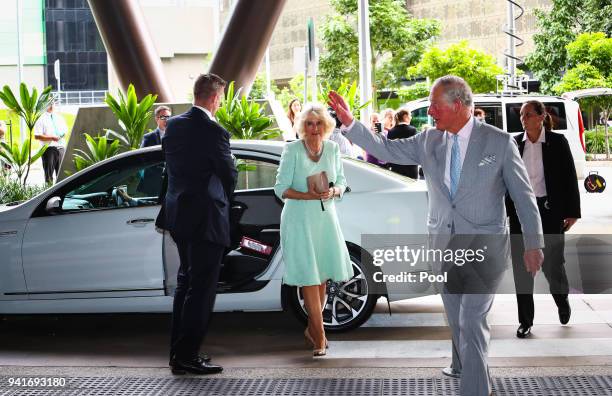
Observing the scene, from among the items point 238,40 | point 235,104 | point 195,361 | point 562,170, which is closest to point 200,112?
point 195,361

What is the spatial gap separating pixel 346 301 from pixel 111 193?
77.4 inches

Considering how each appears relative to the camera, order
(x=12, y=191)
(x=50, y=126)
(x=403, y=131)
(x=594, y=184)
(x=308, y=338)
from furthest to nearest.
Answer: (x=594, y=184) → (x=50, y=126) → (x=403, y=131) → (x=12, y=191) → (x=308, y=338)

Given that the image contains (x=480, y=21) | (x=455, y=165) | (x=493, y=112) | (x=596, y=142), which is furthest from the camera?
(x=480, y=21)

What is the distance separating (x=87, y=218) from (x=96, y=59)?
104758mm

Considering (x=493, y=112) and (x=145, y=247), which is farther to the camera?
(x=493, y=112)

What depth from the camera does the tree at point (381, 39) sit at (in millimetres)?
67188

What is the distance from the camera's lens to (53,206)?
7.79 m

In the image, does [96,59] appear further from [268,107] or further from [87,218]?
[87,218]

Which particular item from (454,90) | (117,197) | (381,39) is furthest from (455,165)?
(381,39)

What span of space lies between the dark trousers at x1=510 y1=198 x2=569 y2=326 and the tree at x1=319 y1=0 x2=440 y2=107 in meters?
58.0

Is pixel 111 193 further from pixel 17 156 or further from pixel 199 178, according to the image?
pixel 17 156

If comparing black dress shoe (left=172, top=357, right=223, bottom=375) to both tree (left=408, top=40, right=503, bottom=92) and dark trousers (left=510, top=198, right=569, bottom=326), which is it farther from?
tree (left=408, top=40, right=503, bottom=92)

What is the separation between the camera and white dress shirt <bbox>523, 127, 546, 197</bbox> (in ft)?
25.2

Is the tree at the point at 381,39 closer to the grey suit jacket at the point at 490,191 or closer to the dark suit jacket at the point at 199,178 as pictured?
the dark suit jacket at the point at 199,178
